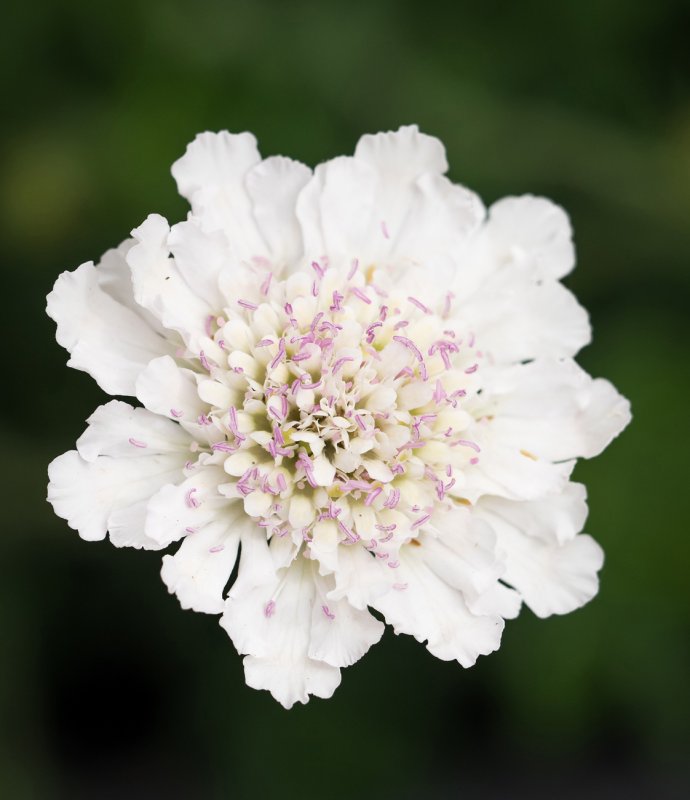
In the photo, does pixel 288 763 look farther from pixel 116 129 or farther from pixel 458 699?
pixel 116 129

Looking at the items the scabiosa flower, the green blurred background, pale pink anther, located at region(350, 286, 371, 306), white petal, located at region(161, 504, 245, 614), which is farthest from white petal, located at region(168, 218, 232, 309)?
the green blurred background

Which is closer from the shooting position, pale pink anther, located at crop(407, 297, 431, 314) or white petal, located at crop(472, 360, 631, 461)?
pale pink anther, located at crop(407, 297, 431, 314)

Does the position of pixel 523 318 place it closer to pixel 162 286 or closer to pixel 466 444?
pixel 466 444

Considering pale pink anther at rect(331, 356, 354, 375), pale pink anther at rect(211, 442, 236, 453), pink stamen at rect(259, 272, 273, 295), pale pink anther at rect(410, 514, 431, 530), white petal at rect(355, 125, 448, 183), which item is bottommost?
pale pink anther at rect(410, 514, 431, 530)

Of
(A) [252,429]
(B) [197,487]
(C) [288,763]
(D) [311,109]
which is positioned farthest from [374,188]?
(C) [288,763]

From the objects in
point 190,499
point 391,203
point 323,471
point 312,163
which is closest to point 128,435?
point 190,499

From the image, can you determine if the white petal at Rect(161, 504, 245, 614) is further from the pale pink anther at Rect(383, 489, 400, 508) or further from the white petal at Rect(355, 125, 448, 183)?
the white petal at Rect(355, 125, 448, 183)

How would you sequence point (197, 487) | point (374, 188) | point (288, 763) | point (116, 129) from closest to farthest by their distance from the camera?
point (197, 487) < point (374, 188) < point (116, 129) < point (288, 763)
